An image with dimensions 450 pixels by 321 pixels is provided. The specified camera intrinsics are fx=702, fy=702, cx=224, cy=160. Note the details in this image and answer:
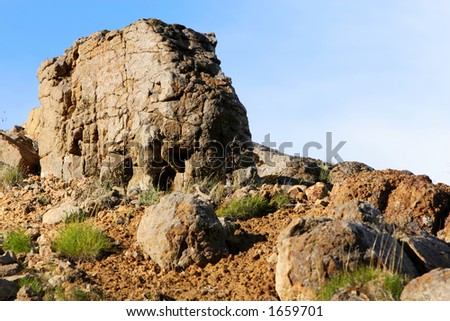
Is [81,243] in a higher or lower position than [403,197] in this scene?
lower

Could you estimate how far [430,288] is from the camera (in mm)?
5777

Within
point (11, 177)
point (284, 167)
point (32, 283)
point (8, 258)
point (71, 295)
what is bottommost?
point (71, 295)

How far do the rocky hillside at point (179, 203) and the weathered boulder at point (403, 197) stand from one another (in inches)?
0.7

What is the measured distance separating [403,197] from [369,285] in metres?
2.78

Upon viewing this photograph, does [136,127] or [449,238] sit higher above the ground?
[136,127]

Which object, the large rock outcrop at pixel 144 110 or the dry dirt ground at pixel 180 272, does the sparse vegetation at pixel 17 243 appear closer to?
the dry dirt ground at pixel 180 272

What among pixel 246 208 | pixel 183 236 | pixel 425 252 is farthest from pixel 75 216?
pixel 425 252

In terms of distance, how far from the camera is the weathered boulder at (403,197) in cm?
845

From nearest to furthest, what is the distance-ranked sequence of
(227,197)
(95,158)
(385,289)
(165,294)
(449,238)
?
(385,289) → (165,294) → (449,238) → (227,197) → (95,158)

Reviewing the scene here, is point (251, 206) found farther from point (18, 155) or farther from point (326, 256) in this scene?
point (18, 155)

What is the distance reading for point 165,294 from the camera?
23.5 ft
